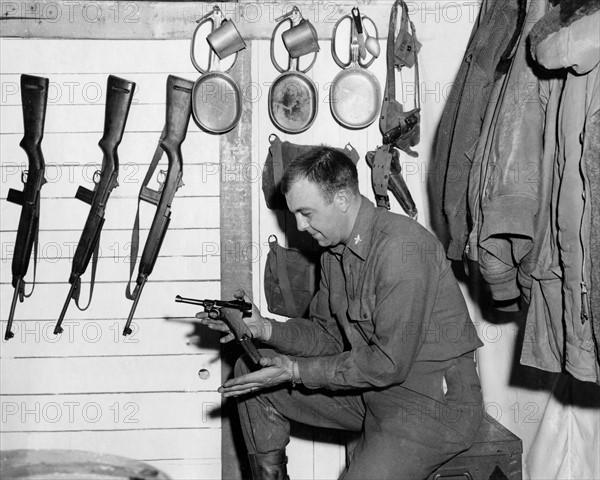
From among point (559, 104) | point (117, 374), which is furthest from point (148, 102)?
point (559, 104)

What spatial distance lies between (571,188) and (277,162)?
4.48 feet

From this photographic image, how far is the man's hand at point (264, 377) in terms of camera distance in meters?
2.56

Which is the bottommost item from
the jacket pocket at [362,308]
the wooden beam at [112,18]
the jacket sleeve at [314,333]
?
the jacket sleeve at [314,333]

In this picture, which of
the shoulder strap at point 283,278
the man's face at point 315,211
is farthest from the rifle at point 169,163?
the man's face at point 315,211

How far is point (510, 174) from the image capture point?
8.68 ft

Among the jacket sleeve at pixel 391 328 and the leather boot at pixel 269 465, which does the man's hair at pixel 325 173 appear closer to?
the jacket sleeve at pixel 391 328

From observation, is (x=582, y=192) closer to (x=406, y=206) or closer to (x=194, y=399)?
(x=406, y=206)

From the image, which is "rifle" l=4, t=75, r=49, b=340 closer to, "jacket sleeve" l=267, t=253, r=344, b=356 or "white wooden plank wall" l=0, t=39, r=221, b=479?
"white wooden plank wall" l=0, t=39, r=221, b=479

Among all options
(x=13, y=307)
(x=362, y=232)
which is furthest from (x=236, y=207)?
(x=13, y=307)

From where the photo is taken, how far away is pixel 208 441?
11.8 feet

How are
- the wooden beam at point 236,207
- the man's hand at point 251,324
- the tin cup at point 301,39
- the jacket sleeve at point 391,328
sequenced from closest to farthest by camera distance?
1. the jacket sleeve at point 391,328
2. the man's hand at point 251,324
3. the tin cup at point 301,39
4. the wooden beam at point 236,207

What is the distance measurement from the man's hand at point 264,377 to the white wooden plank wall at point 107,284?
99 centimetres

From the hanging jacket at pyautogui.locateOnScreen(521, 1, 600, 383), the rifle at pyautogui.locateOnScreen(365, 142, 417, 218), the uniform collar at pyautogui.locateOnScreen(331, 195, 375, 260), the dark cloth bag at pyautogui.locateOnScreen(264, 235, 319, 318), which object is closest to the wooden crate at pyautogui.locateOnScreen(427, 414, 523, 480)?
the hanging jacket at pyautogui.locateOnScreen(521, 1, 600, 383)

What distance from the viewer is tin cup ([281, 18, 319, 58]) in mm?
3416
